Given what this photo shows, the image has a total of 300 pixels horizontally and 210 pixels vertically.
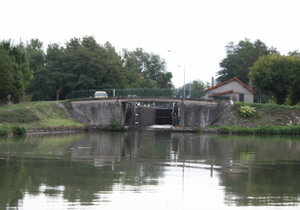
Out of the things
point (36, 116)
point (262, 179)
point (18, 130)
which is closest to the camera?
point (262, 179)

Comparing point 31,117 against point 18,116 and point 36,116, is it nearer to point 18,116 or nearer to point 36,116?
point 36,116

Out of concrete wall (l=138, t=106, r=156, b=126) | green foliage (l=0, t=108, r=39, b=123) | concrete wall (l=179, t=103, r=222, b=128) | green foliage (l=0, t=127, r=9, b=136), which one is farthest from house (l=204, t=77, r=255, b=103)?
green foliage (l=0, t=127, r=9, b=136)

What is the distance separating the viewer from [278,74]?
84.6m

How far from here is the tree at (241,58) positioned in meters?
123

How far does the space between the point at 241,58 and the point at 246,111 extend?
2020 inches

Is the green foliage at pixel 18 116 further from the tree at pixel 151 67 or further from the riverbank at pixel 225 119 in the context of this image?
the tree at pixel 151 67

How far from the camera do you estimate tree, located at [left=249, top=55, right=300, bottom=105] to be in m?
84.1

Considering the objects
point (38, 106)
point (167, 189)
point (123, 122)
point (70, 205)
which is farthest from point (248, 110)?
point (70, 205)

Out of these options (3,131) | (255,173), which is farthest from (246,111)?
(255,173)

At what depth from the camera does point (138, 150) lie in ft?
138

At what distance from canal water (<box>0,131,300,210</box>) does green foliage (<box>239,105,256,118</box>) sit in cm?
3733

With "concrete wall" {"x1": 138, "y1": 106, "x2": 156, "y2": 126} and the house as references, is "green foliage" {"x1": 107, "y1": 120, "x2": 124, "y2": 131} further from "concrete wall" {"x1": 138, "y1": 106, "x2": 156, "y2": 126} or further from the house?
the house

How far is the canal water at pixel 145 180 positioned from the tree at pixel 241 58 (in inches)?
3385

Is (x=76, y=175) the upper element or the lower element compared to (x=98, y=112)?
lower
